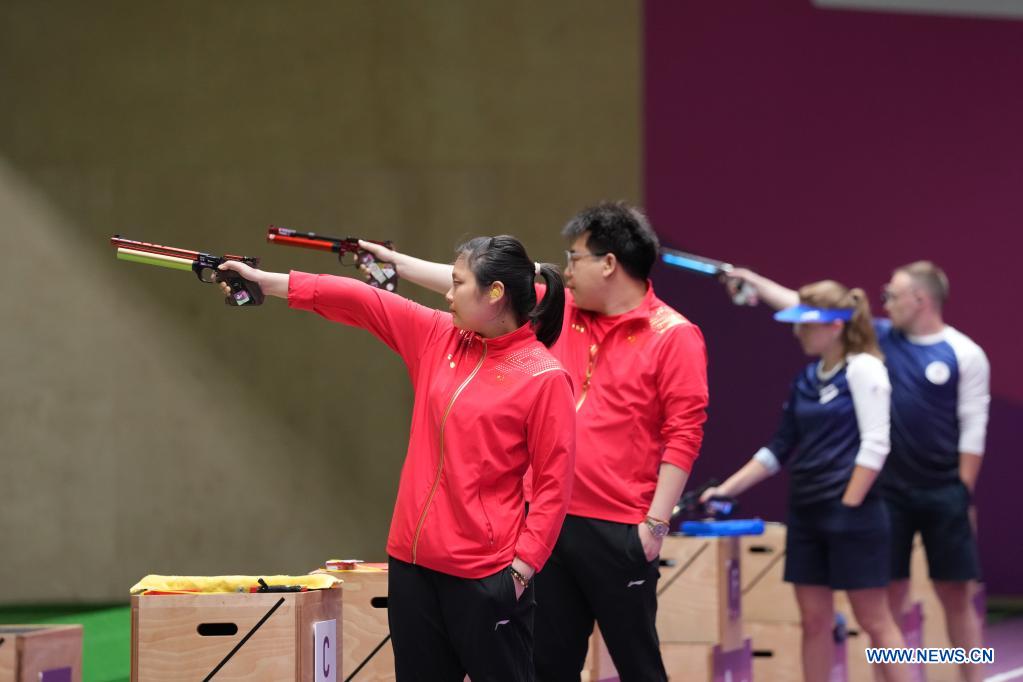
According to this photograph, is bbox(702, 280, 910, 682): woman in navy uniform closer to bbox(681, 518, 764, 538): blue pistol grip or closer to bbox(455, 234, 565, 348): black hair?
bbox(681, 518, 764, 538): blue pistol grip

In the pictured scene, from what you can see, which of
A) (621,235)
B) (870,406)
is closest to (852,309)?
(870,406)

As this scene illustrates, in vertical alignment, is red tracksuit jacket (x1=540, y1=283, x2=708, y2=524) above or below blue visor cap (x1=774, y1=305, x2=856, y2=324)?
below

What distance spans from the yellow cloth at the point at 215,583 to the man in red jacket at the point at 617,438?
0.58 meters

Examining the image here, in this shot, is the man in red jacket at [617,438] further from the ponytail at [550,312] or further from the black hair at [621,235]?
the ponytail at [550,312]

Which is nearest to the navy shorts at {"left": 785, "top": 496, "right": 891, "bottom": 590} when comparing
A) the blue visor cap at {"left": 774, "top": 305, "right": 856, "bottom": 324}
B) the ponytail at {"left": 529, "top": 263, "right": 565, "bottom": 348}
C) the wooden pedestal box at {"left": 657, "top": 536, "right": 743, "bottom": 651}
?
the wooden pedestal box at {"left": 657, "top": 536, "right": 743, "bottom": 651}

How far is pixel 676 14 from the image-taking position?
7922 mm

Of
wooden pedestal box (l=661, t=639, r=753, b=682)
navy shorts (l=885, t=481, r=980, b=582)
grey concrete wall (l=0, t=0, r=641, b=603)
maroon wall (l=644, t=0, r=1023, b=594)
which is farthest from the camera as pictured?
grey concrete wall (l=0, t=0, r=641, b=603)

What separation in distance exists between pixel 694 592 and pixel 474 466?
237 centimetres

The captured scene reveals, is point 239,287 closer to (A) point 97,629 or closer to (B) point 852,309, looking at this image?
(B) point 852,309

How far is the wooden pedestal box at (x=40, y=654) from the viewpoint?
3480 millimetres

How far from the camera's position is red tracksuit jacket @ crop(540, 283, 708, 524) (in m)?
3.53

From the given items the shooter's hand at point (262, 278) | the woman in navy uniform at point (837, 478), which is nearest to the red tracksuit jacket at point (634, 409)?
the shooter's hand at point (262, 278)

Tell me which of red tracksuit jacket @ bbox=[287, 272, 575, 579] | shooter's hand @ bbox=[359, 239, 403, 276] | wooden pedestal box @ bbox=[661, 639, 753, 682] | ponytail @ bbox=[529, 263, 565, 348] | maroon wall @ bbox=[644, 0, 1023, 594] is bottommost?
wooden pedestal box @ bbox=[661, 639, 753, 682]

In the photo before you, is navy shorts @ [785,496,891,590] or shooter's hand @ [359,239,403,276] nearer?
shooter's hand @ [359,239,403,276]
